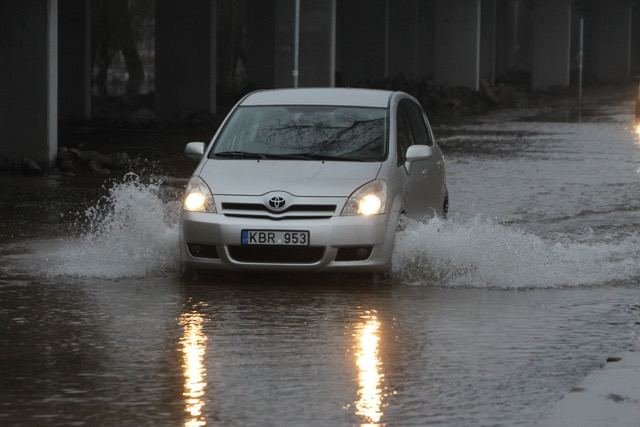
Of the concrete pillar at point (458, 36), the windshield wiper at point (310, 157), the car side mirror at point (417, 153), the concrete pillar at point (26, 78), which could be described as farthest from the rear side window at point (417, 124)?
the concrete pillar at point (458, 36)

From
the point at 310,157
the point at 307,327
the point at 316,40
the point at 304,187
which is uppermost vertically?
the point at 316,40

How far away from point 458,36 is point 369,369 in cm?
5030

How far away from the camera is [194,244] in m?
12.2

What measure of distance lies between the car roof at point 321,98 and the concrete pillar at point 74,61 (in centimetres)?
3152

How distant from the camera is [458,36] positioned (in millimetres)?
58250

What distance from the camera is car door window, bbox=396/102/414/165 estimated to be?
13405mm

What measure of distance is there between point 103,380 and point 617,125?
3685 centimetres

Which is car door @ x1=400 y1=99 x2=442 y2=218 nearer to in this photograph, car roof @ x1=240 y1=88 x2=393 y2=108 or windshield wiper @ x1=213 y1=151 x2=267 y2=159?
car roof @ x1=240 y1=88 x2=393 y2=108

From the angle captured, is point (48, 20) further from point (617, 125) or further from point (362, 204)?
point (617, 125)

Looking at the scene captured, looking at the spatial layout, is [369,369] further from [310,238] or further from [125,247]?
[125,247]

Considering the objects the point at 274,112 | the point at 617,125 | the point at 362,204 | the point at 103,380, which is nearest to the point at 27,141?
the point at 274,112

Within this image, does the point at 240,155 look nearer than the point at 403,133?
Yes

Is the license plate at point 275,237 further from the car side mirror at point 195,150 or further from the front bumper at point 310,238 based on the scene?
the car side mirror at point 195,150

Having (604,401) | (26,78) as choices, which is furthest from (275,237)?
(26,78)
